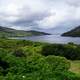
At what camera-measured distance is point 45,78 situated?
17.7 meters

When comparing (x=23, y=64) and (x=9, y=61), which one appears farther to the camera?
(x=9, y=61)

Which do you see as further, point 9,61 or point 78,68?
point 78,68

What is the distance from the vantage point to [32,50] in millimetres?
41500

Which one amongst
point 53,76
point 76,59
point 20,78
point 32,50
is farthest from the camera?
point 32,50

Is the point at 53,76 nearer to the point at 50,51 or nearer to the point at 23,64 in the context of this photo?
the point at 23,64

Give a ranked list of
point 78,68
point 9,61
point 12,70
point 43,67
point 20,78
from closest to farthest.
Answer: point 20,78
point 12,70
point 43,67
point 9,61
point 78,68

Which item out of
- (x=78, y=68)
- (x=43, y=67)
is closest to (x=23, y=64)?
(x=43, y=67)

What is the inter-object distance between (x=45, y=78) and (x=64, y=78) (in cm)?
138

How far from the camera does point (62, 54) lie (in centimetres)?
3869

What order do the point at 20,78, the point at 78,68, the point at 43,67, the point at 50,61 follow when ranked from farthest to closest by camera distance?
the point at 78,68, the point at 50,61, the point at 43,67, the point at 20,78

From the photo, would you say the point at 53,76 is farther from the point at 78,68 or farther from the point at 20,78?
the point at 78,68

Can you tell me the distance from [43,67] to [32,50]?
1977 centimetres

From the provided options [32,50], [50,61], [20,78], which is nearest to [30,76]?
[20,78]

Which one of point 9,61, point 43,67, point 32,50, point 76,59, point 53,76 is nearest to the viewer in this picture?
point 53,76
